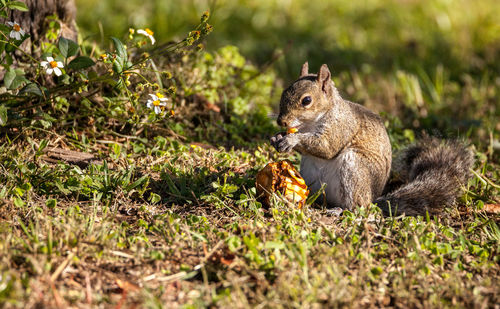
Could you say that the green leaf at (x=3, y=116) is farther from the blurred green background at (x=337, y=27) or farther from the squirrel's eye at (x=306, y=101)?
the blurred green background at (x=337, y=27)

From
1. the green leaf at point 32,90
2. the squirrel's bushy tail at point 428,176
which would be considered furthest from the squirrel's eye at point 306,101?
the green leaf at point 32,90

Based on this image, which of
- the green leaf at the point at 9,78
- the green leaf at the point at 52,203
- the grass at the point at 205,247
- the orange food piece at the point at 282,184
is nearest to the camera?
the grass at the point at 205,247

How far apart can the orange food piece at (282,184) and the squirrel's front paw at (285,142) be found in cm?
9

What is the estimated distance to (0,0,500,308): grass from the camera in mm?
2240

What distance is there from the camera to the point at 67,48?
310 cm

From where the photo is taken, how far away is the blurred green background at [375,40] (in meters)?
5.45

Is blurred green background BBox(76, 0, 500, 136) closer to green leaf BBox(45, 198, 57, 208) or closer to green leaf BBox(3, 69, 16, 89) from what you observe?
green leaf BBox(3, 69, 16, 89)

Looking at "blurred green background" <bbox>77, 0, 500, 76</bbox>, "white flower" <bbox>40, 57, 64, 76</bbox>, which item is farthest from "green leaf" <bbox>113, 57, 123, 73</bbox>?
"blurred green background" <bbox>77, 0, 500, 76</bbox>

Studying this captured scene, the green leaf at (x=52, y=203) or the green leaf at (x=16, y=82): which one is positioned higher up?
the green leaf at (x=16, y=82)

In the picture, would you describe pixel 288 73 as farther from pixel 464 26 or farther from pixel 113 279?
pixel 113 279

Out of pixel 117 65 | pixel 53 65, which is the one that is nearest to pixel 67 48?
pixel 53 65

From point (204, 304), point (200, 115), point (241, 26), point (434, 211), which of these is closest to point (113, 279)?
point (204, 304)

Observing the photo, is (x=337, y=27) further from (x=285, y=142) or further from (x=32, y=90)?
(x=32, y=90)

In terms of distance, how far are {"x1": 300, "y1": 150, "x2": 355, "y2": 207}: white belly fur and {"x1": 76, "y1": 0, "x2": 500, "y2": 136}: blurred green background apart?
1823mm
